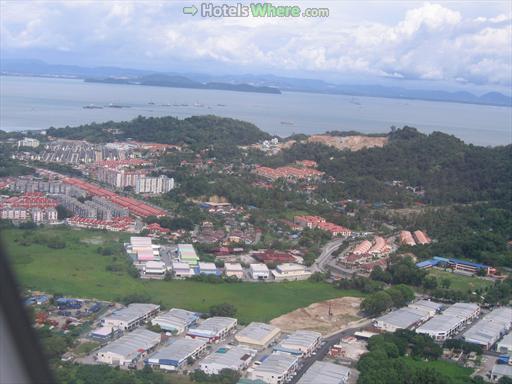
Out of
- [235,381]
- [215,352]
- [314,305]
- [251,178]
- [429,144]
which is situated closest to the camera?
[235,381]

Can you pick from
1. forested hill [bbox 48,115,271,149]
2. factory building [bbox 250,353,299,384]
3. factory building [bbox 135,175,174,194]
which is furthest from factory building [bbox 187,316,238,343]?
forested hill [bbox 48,115,271,149]

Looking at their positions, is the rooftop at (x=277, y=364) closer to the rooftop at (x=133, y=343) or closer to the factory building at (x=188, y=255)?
the rooftop at (x=133, y=343)

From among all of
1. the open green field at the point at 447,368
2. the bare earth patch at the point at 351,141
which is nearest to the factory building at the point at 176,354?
the open green field at the point at 447,368

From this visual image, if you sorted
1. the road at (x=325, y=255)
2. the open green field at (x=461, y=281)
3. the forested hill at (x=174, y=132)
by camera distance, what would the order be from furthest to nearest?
the forested hill at (x=174, y=132), the road at (x=325, y=255), the open green field at (x=461, y=281)

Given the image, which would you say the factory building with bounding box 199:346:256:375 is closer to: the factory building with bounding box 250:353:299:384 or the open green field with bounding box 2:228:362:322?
the factory building with bounding box 250:353:299:384

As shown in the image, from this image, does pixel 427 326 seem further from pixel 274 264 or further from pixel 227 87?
pixel 227 87

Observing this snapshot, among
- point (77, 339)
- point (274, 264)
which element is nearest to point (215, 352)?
point (77, 339)

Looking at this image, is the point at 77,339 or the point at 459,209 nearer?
the point at 77,339
